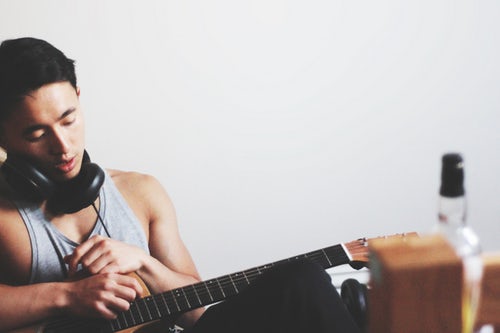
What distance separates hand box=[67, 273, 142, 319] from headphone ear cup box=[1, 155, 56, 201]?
0.20 m

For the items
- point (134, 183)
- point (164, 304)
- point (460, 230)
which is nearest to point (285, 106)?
point (134, 183)

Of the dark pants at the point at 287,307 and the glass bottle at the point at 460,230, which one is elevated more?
the glass bottle at the point at 460,230

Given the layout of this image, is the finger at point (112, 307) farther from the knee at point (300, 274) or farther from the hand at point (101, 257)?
the knee at point (300, 274)

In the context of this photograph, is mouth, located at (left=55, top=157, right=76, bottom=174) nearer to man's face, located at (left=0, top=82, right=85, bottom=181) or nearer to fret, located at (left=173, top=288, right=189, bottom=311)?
man's face, located at (left=0, top=82, right=85, bottom=181)

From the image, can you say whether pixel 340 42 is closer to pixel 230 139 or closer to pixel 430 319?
pixel 230 139

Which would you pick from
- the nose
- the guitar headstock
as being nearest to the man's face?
the nose

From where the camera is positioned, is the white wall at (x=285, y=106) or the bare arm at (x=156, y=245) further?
the white wall at (x=285, y=106)

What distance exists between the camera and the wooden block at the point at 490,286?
51 centimetres

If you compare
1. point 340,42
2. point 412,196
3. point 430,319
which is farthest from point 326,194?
point 430,319

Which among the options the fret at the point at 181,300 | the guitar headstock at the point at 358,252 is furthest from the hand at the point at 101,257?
the guitar headstock at the point at 358,252

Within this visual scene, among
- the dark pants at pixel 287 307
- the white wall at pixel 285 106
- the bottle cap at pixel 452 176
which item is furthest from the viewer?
the white wall at pixel 285 106

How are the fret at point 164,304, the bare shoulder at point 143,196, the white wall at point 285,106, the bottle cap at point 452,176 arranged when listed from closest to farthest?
the bottle cap at point 452,176 < the fret at point 164,304 < the bare shoulder at point 143,196 < the white wall at point 285,106

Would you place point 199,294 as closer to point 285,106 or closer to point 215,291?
point 215,291

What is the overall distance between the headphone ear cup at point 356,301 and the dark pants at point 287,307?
0.13 m
